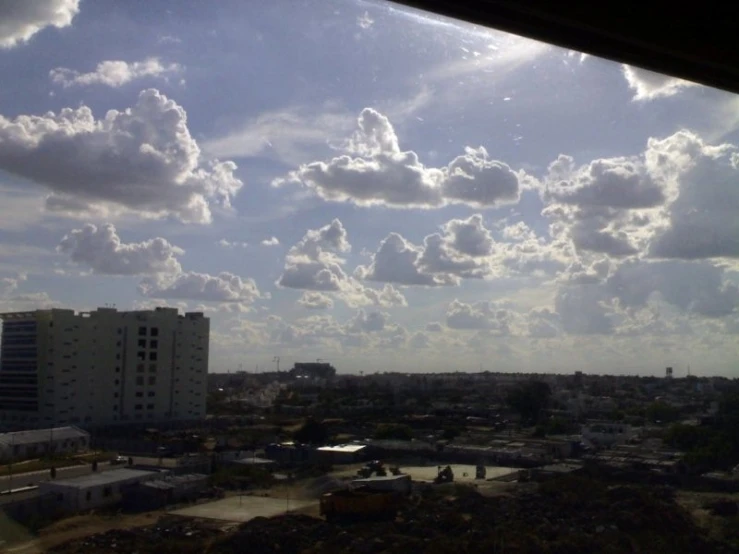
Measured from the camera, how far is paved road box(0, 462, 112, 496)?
518 cm

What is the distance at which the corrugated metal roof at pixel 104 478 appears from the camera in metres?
5.19

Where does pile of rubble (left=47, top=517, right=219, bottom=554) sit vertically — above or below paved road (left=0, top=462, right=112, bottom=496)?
below

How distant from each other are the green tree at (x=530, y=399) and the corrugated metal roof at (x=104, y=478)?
609 cm

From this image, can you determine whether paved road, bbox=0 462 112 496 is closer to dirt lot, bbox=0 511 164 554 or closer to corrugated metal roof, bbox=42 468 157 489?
corrugated metal roof, bbox=42 468 157 489

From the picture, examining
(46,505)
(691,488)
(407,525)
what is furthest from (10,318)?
(691,488)

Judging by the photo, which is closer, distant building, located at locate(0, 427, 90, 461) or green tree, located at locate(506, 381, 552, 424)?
distant building, located at locate(0, 427, 90, 461)

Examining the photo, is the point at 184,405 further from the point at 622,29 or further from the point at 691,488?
the point at 622,29

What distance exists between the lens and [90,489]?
16.7ft

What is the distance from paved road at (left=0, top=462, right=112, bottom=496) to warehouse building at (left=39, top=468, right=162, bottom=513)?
0.35 feet

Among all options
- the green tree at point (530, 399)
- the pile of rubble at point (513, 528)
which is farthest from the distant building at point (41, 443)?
the green tree at point (530, 399)

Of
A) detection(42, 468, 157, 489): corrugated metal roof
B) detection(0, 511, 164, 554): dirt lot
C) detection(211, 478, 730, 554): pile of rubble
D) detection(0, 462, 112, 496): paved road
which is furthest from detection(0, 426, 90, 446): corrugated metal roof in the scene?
detection(211, 478, 730, 554): pile of rubble

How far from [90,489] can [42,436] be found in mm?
1650

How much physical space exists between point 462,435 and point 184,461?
4167 millimetres

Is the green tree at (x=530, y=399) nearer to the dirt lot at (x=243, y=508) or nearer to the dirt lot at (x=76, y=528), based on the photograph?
the dirt lot at (x=243, y=508)
